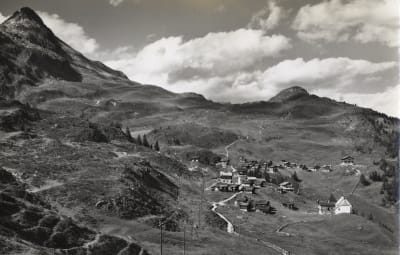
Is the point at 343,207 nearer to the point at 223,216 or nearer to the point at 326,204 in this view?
the point at 326,204

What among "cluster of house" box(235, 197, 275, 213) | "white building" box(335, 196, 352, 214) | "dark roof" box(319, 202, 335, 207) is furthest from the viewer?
"dark roof" box(319, 202, 335, 207)

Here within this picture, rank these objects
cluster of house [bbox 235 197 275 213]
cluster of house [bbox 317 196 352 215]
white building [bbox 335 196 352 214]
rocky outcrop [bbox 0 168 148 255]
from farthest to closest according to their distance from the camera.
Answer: cluster of house [bbox 317 196 352 215] → white building [bbox 335 196 352 214] → cluster of house [bbox 235 197 275 213] → rocky outcrop [bbox 0 168 148 255]

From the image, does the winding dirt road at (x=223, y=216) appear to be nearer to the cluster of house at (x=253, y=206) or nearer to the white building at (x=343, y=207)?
the cluster of house at (x=253, y=206)

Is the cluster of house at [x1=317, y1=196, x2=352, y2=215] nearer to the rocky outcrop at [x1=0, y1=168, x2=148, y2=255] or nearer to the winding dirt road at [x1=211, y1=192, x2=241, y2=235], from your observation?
the winding dirt road at [x1=211, y1=192, x2=241, y2=235]

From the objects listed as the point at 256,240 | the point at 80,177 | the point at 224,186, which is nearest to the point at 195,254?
the point at 256,240

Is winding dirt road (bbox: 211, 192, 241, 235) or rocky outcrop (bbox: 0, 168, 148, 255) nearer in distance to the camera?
rocky outcrop (bbox: 0, 168, 148, 255)

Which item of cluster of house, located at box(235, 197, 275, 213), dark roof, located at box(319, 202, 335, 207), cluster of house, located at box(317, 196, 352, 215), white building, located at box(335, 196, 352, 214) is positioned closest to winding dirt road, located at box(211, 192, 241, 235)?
cluster of house, located at box(235, 197, 275, 213)

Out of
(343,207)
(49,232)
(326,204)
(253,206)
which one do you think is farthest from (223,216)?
(49,232)

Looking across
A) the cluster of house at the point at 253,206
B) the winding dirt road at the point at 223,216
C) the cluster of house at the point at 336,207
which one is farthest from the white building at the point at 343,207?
the winding dirt road at the point at 223,216

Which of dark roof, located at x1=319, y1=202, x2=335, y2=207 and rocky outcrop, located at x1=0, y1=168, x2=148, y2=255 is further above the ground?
rocky outcrop, located at x1=0, y1=168, x2=148, y2=255
